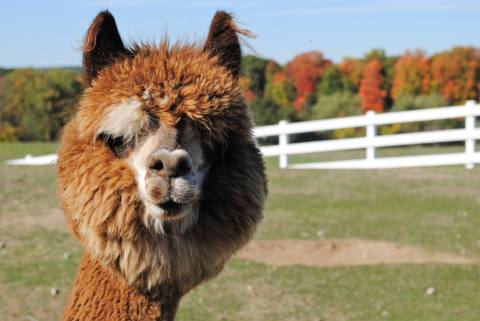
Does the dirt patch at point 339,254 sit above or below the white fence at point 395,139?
below

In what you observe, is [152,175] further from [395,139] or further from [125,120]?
[395,139]

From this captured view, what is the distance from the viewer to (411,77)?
179 feet

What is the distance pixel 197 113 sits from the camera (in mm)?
2662

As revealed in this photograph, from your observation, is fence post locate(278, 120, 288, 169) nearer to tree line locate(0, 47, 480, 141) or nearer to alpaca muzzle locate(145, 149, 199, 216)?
alpaca muzzle locate(145, 149, 199, 216)

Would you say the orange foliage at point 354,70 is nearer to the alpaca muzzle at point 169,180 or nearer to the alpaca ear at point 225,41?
the alpaca ear at point 225,41

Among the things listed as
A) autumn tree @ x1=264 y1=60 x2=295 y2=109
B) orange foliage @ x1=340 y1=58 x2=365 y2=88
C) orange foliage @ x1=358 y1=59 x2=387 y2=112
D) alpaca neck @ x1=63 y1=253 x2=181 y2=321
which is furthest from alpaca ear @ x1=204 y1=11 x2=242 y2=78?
orange foliage @ x1=340 y1=58 x2=365 y2=88

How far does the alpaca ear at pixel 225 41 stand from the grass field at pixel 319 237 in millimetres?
4434

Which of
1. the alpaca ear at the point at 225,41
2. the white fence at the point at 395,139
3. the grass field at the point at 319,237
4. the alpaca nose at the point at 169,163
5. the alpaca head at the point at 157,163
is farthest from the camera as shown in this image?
the white fence at the point at 395,139

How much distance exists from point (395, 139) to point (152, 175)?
15.3 meters

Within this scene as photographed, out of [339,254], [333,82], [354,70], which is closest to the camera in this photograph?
[339,254]

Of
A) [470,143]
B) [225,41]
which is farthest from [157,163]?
[470,143]

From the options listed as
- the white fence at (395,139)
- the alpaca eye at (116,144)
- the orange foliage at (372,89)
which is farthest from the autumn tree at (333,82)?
the alpaca eye at (116,144)

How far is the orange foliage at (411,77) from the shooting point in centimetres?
5388

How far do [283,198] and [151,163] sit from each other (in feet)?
36.0
